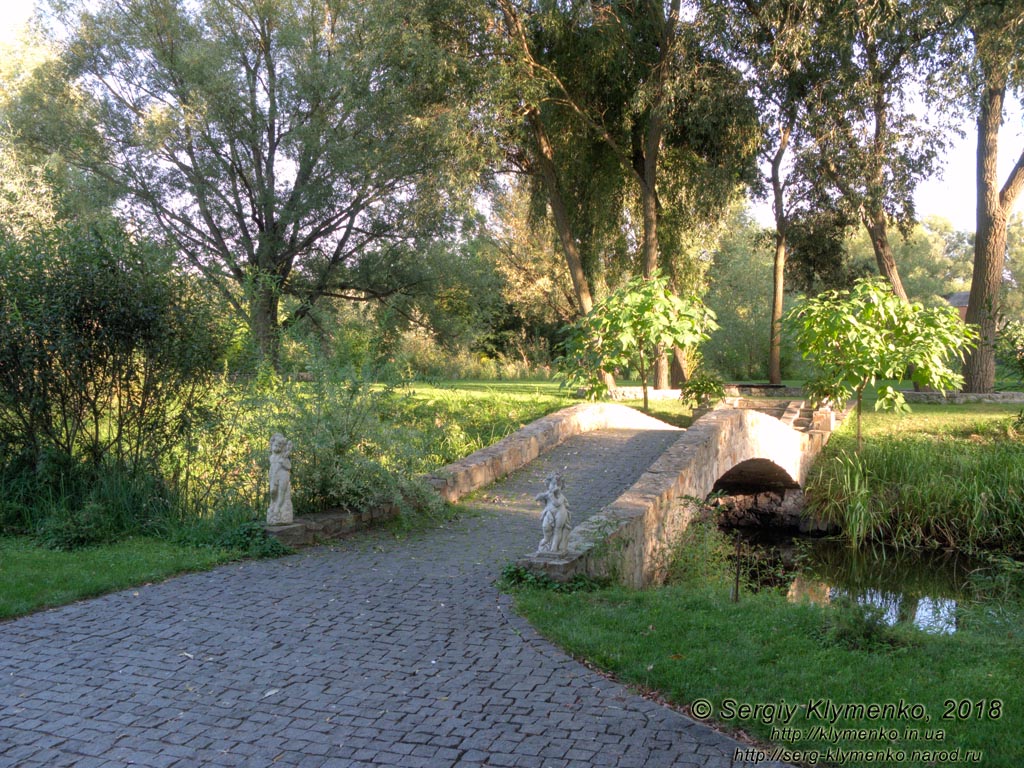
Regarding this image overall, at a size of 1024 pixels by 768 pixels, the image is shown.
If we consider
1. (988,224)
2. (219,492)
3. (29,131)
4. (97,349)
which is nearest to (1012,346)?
(988,224)

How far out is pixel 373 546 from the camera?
8352mm

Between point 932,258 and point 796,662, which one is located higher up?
point 932,258

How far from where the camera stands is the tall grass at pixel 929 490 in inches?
511

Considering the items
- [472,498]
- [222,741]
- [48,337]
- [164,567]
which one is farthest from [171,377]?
[222,741]

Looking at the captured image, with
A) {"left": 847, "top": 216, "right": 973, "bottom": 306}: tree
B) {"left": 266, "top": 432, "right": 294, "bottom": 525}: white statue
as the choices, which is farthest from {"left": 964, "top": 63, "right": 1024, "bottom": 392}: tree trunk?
{"left": 847, "top": 216, "right": 973, "bottom": 306}: tree

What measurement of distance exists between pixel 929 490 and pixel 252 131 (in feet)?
58.8

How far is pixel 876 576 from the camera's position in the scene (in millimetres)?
12266

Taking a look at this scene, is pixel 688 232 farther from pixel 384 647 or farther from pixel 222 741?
pixel 222 741

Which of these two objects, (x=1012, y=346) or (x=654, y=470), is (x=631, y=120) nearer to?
(x=1012, y=346)

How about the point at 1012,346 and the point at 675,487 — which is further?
the point at 1012,346

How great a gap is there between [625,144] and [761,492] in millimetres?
9919

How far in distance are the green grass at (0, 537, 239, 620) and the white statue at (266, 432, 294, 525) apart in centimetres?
63

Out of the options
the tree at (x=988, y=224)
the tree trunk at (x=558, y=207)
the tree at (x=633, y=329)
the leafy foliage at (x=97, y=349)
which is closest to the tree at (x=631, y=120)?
the tree trunk at (x=558, y=207)

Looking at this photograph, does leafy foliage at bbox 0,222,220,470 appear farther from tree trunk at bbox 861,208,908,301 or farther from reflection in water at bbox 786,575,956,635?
tree trunk at bbox 861,208,908,301
